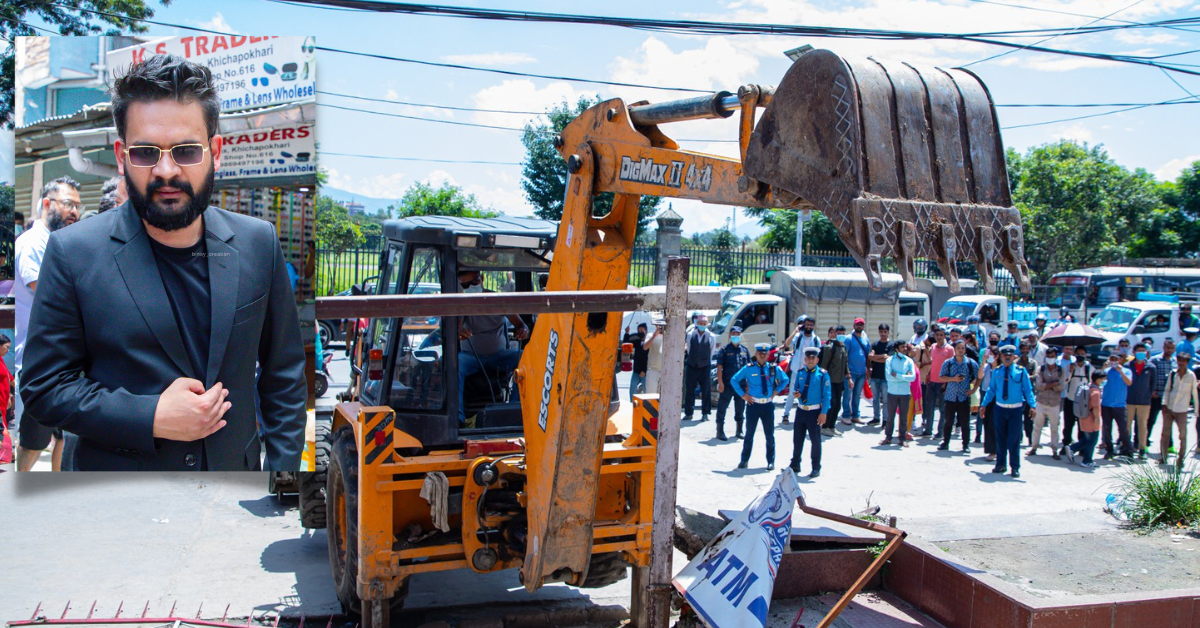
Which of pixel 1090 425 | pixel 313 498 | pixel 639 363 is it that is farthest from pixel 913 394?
pixel 313 498

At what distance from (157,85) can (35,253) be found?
1.03 meters

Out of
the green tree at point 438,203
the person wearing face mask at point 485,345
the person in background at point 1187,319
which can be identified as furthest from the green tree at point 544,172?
the person wearing face mask at point 485,345

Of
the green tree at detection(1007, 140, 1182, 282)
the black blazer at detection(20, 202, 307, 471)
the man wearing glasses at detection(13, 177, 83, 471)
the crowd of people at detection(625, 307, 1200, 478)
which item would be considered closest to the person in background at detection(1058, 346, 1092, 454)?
the crowd of people at detection(625, 307, 1200, 478)

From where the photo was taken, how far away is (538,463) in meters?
4.76

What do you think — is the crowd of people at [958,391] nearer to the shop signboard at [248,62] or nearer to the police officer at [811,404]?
the police officer at [811,404]

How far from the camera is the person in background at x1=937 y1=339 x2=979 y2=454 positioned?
1248 centimetres

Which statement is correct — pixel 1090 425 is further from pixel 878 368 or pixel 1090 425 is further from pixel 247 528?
pixel 247 528

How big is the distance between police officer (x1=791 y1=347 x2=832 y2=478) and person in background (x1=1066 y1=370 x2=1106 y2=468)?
12.9 ft

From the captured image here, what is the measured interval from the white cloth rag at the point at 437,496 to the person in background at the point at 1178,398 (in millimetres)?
11139

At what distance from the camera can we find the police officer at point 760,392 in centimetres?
1091

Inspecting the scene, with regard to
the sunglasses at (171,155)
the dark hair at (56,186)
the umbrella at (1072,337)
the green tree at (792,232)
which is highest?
the green tree at (792,232)

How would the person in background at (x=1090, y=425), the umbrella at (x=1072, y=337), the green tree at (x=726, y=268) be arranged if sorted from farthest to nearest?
1. the green tree at (x=726, y=268)
2. the umbrella at (x=1072, y=337)
3. the person in background at (x=1090, y=425)

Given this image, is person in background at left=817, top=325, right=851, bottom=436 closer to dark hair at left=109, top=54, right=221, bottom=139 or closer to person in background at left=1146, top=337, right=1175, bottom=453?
person in background at left=1146, top=337, right=1175, bottom=453

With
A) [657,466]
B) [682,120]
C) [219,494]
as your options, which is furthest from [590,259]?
[219,494]
